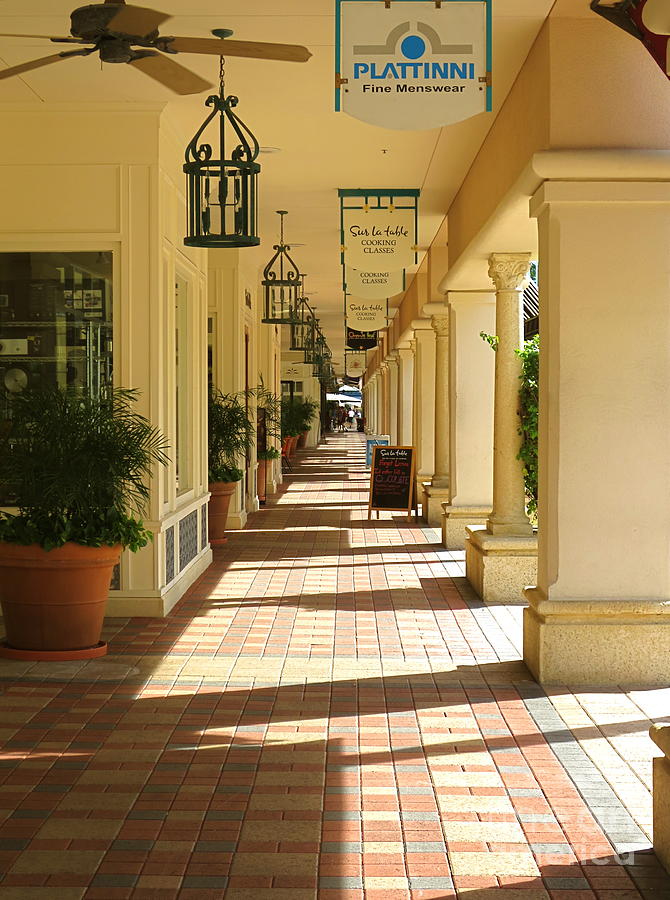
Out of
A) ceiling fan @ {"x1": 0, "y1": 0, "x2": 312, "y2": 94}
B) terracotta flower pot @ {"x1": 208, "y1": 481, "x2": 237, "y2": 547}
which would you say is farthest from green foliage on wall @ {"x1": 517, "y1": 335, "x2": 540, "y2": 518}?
ceiling fan @ {"x1": 0, "y1": 0, "x2": 312, "y2": 94}

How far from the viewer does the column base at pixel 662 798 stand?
11.0 feet

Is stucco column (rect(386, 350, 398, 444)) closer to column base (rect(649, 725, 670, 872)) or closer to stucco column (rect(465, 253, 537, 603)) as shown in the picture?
stucco column (rect(465, 253, 537, 603))

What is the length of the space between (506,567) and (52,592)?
135 inches

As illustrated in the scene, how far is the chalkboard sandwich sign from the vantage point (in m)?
13.8

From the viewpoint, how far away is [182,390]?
858 centimetres

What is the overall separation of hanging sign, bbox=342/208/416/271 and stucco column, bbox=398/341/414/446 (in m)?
8.83

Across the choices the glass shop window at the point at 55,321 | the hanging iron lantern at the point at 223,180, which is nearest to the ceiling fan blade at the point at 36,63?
the hanging iron lantern at the point at 223,180

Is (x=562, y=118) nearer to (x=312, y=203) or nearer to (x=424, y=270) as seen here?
(x=312, y=203)

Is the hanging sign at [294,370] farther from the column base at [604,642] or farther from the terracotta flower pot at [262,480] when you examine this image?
the column base at [604,642]

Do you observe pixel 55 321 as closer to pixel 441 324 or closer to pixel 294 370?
pixel 441 324

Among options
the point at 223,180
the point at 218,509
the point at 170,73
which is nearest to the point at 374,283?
the point at 218,509

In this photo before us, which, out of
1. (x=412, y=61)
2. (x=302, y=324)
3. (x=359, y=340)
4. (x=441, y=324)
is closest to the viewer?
(x=412, y=61)

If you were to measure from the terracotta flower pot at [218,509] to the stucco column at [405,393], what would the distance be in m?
7.92

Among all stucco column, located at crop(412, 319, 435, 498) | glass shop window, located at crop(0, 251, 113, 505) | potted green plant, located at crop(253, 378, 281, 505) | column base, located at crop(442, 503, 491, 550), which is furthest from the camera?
stucco column, located at crop(412, 319, 435, 498)
